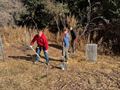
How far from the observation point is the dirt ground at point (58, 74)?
12438mm

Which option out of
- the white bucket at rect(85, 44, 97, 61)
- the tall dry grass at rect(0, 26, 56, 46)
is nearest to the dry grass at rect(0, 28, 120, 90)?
the white bucket at rect(85, 44, 97, 61)

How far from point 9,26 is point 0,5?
7.91ft

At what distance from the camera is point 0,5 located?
74.8 feet

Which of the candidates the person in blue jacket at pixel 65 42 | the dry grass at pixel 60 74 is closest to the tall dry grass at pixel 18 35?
the dry grass at pixel 60 74

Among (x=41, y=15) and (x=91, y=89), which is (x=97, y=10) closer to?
(x=41, y=15)

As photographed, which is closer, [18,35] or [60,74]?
[60,74]

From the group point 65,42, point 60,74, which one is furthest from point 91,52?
point 60,74

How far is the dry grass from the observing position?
12.4 metres

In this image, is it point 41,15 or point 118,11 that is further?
point 41,15

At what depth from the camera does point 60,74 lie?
44.8 feet

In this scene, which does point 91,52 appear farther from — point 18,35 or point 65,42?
point 18,35

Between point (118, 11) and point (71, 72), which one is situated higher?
point (118, 11)

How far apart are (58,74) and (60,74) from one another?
0.08 meters

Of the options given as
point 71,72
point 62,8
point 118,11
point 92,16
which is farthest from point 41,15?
point 71,72
